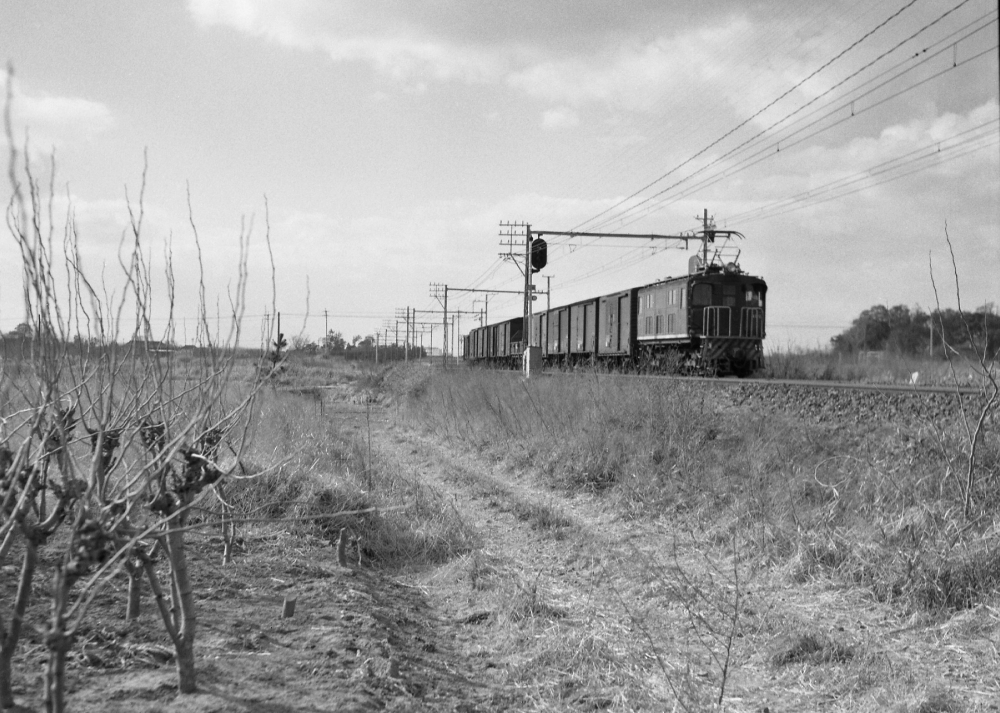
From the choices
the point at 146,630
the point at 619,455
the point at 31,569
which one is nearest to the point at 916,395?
the point at 619,455

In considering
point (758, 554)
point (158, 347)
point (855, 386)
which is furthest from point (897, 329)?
point (158, 347)

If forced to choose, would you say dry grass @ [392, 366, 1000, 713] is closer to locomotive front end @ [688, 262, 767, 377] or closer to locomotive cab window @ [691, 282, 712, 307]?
locomotive front end @ [688, 262, 767, 377]

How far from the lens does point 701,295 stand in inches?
875

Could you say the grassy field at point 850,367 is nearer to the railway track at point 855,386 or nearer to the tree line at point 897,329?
the railway track at point 855,386

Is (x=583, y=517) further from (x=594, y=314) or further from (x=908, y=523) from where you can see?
(x=594, y=314)

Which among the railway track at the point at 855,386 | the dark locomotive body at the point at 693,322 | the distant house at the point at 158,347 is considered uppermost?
the dark locomotive body at the point at 693,322

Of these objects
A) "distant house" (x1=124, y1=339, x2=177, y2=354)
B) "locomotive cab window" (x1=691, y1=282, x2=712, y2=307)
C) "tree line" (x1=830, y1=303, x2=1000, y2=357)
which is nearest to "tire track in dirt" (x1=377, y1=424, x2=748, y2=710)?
"distant house" (x1=124, y1=339, x2=177, y2=354)

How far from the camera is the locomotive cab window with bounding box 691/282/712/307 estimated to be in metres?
22.2

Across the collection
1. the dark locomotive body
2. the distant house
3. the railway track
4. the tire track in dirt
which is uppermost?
the dark locomotive body

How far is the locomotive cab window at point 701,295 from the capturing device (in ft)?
72.7

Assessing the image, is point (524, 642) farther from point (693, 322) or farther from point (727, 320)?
point (727, 320)

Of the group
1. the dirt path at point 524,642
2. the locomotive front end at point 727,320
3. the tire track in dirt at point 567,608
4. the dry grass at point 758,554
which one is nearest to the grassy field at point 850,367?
the locomotive front end at point 727,320

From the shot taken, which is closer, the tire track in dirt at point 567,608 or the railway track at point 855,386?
the tire track in dirt at point 567,608

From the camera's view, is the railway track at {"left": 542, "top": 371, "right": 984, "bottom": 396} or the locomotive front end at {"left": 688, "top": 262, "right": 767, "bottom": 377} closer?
the railway track at {"left": 542, "top": 371, "right": 984, "bottom": 396}
